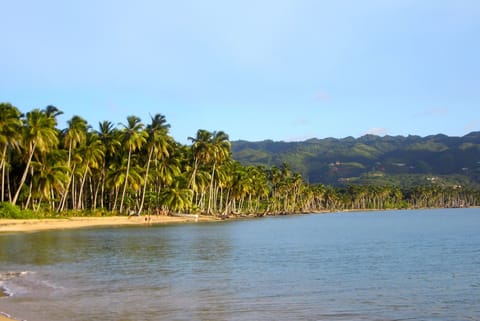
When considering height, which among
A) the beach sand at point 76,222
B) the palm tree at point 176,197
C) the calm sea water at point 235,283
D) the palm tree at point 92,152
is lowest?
the calm sea water at point 235,283

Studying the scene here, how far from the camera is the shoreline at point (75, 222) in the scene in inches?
2338

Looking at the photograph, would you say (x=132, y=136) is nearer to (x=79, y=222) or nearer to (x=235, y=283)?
(x=79, y=222)

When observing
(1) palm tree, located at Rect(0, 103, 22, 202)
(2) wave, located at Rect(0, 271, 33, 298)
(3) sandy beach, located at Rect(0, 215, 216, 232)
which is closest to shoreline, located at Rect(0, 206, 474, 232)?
(3) sandy beach, located at Rect(0, 215, 216, 232)

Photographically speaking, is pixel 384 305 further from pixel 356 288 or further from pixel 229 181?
pixel 229 181

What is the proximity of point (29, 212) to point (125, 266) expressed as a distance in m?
44.0

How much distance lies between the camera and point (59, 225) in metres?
66.1

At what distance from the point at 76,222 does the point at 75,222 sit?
26cm

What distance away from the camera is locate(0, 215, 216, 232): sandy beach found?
5950 cm

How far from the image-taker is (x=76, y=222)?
71.9m

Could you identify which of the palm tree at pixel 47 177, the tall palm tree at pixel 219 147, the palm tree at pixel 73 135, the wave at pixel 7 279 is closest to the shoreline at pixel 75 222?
the palm tree at pixel 47 177

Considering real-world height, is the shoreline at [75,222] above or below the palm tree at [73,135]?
below

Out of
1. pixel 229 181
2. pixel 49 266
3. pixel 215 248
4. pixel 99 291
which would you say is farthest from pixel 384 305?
pixel 229 181

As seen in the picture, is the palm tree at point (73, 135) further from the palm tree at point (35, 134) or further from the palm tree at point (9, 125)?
the palm tree at point (9, 125)

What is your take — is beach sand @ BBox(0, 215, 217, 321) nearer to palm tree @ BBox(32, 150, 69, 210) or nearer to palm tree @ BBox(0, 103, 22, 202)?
palm tree @ BBox(32, 150, 69, 210)
